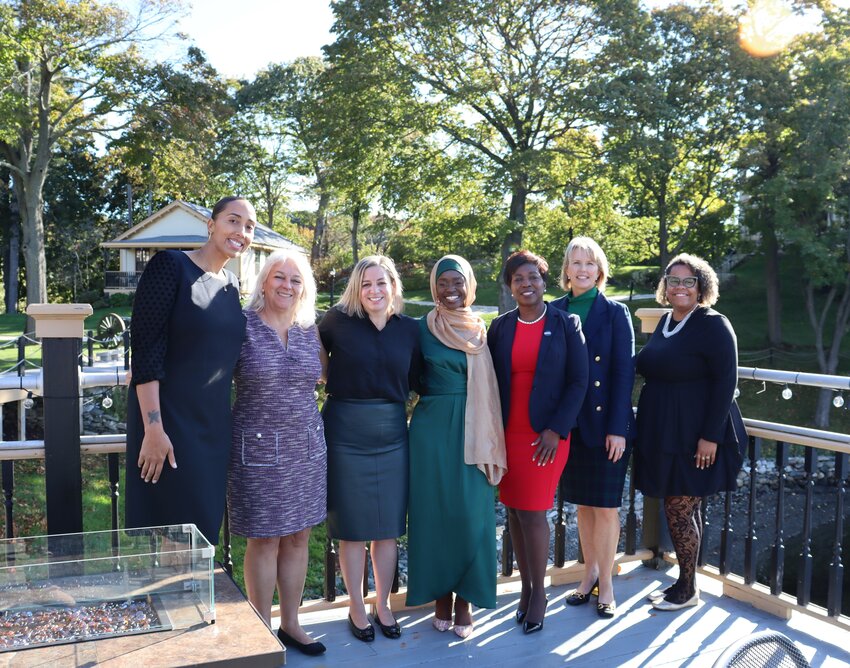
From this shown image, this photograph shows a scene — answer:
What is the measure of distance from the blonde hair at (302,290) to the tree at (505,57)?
1220 centimetres

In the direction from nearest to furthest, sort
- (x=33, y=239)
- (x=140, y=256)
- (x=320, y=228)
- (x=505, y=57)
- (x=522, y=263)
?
1. (x=522, y=263)
2. (x=505, y=57)
3. (x=33, y=239)
4. (x=140, y=256)
5. (x=320, y=228)

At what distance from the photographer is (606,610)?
3.34m

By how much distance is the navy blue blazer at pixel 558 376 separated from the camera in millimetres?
3098

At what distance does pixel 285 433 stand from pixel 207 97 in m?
15.4

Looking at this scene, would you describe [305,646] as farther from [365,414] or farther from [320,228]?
[320,228]

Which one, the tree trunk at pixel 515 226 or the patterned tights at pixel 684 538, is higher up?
the tree trunk at pixel 515 226

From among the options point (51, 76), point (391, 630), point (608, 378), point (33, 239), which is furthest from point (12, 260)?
point (608, 378)

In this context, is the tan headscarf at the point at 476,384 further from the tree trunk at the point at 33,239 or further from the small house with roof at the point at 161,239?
the small house with roof at the point at 161,239

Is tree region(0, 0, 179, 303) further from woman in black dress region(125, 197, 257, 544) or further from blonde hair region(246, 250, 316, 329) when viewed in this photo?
woman in black dress region(125, 197, 257, 544)

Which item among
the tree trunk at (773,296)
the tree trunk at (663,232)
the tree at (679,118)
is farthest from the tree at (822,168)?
the tree trunk at (663,232)

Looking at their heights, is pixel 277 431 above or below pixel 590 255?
below

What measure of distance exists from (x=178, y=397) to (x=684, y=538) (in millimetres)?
2283

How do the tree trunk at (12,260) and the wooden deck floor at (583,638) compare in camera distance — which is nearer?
the wooden deck floor at (583,638)

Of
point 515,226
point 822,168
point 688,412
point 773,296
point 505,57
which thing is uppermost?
point 505,57
